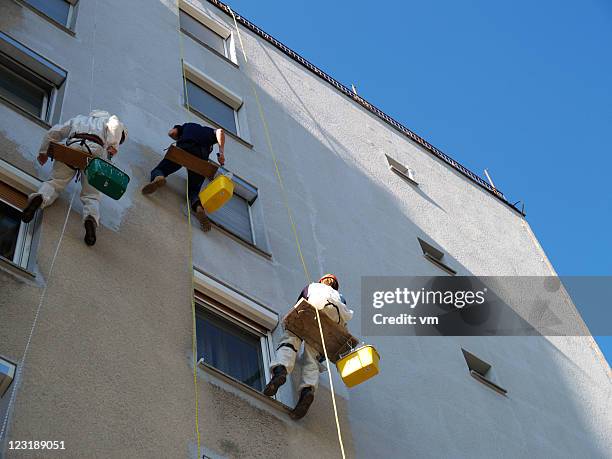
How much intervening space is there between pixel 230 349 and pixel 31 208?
7.42ft

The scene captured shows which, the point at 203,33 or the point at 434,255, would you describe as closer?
the point at 434,255

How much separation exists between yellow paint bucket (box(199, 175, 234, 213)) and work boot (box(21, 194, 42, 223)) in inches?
86.3

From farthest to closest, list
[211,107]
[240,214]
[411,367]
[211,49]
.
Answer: [211,49] < [211,107] < [240,214] < [411,367]

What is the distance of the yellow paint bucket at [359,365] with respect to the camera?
780 centimetres

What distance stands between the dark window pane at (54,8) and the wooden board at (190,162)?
10.2 ft

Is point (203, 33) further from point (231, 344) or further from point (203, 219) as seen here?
point (231, 344)

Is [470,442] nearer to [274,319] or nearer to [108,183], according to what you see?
[274,319]

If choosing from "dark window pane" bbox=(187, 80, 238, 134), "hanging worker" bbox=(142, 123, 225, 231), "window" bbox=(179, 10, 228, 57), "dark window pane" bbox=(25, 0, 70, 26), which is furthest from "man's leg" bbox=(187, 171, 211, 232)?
"window" bbox=(179, 10, 228, 57)

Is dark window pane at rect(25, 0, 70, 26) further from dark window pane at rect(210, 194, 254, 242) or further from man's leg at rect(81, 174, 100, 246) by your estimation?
man's leg at rect(81, 174, 100, 246)

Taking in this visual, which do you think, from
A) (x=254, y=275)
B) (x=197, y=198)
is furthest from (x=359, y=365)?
(x=197, y=198)

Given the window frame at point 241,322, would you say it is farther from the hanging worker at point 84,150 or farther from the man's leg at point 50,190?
the man's leg at point 50,190

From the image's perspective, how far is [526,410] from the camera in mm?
11352

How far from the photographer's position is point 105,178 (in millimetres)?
7766

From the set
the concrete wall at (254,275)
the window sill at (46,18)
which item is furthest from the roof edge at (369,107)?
the window sill at (46,18)
